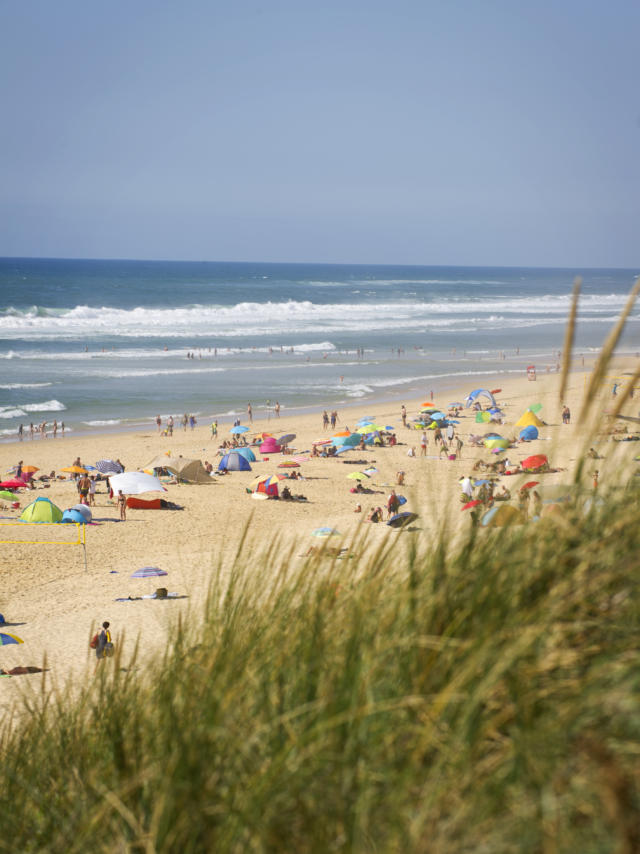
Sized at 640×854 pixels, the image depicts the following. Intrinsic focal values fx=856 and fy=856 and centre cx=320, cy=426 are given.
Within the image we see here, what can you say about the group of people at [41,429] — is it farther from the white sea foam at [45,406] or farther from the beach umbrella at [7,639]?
the beach umbrella at [7,639]

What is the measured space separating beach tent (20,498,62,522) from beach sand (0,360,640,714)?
0.28 metres

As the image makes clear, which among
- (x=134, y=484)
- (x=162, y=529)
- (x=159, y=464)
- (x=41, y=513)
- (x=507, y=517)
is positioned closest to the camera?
(x=507, y=517)

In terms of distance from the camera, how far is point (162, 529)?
67.7ft

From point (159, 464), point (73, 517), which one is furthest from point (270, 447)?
point (73, 517)

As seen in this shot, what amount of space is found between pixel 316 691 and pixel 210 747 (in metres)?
0.36

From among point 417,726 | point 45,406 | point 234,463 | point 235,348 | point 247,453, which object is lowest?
point 45,406

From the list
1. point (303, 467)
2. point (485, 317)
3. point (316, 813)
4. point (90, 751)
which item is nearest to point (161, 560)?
point (303, 467)

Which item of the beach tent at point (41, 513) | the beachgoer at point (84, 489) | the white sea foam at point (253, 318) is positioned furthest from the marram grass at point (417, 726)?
the white sea foam at point (253, 318)

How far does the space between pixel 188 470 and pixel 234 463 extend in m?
1.92

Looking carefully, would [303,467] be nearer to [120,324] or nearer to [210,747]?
[210,747]

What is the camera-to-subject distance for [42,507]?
20250mm

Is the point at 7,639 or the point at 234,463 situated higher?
the point at 7,639

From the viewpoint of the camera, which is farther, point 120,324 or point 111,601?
point 120,324

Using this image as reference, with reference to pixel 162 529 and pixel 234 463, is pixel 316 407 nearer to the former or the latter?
pixel 234 463
